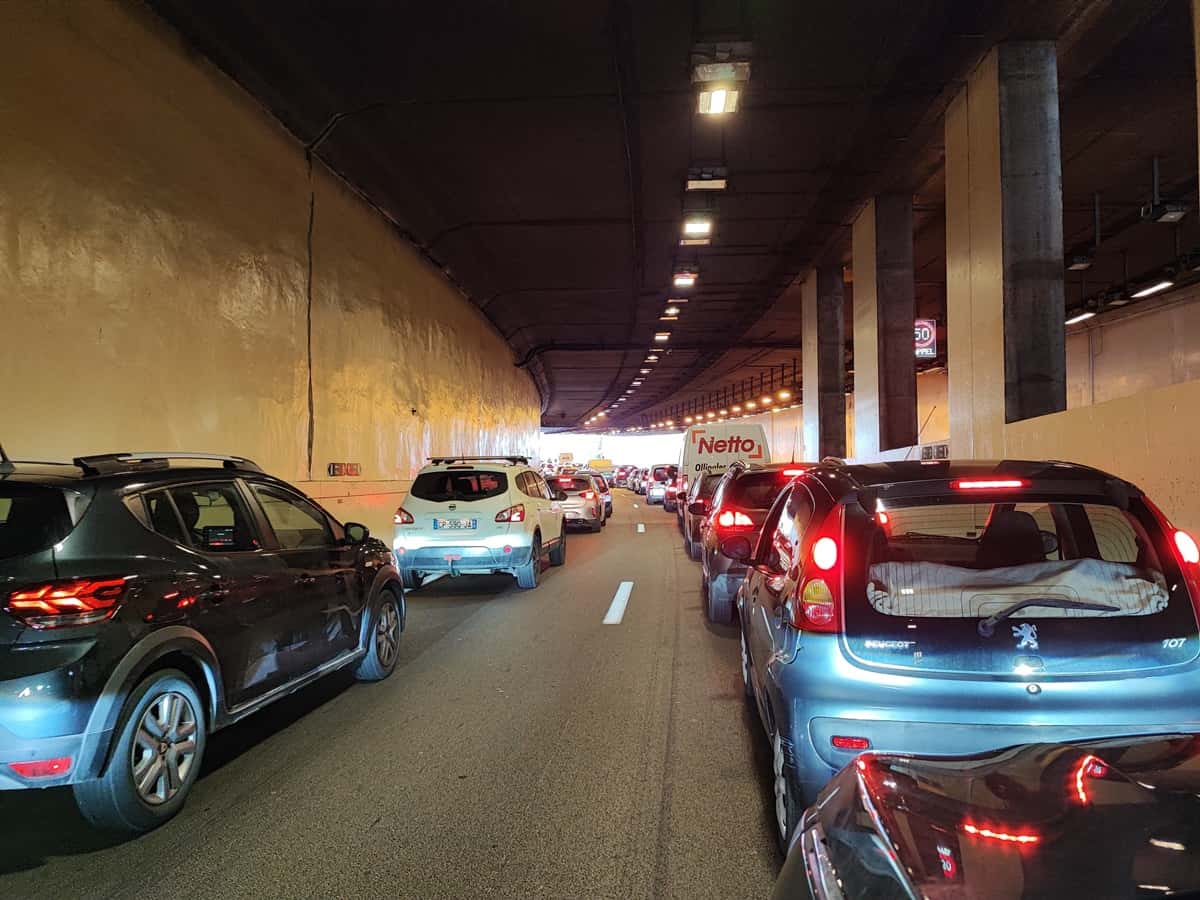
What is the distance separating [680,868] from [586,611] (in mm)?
5837

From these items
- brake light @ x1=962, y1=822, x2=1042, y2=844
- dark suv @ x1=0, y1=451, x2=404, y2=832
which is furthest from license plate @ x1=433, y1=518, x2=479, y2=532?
brake light @ x1=962, y1=822, x2=1042, y2=844

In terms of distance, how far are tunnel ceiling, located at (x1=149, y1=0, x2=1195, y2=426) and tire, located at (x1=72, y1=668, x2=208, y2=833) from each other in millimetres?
7327

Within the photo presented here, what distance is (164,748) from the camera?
370 cm

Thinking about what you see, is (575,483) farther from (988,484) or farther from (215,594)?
(988,484)

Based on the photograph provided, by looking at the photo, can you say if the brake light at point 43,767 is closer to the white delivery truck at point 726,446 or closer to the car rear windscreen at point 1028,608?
the car rear windscreen at point 1028,608

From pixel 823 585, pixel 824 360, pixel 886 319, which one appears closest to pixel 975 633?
pixel 823 585

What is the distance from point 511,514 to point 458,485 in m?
0.90

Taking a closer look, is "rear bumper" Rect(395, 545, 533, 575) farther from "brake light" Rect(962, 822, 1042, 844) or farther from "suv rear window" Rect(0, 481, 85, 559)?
"brake light" Rect(962, 822, 1042, 844)

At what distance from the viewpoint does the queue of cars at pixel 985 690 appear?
60.0 inches

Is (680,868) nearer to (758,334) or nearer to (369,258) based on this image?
(369,258)

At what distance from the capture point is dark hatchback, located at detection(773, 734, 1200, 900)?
139 cm

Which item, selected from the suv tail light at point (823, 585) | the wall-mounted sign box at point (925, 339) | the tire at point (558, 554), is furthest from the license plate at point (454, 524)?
the wall-mounted sign box at point (925, 339)

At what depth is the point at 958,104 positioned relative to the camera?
10.4 meters

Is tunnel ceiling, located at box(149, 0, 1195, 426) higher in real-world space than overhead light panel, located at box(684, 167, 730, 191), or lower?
higher
